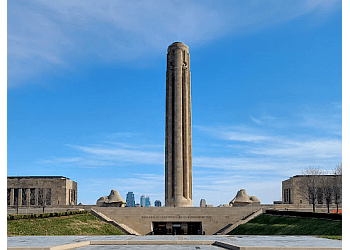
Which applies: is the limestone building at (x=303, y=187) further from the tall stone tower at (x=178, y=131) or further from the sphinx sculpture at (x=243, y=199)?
the tall stone tower at (x=178, y=131)

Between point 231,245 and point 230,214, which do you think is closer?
point 231,245

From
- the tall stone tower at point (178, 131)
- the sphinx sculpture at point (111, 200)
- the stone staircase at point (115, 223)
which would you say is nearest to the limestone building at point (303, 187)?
the tall stone tower at point (178, 131)

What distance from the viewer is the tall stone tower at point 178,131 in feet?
220

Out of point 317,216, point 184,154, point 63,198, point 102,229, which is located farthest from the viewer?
point 63,198

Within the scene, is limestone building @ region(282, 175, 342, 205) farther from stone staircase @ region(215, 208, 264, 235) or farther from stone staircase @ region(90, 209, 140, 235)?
stone staircase @ region(90, 209, 140, 235)

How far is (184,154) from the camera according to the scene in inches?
→ 2702

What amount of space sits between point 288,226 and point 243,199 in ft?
74.0

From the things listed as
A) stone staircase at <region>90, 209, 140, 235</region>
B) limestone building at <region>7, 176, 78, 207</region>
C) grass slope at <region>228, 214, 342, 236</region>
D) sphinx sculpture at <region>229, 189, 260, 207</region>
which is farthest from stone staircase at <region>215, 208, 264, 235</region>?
limestone building at <region>7, 176, 78, 207</region>

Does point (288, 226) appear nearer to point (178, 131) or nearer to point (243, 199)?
point (243, 199)

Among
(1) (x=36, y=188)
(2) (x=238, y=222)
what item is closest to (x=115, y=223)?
(2) (x=238, y=222)

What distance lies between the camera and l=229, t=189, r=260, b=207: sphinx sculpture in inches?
2581
